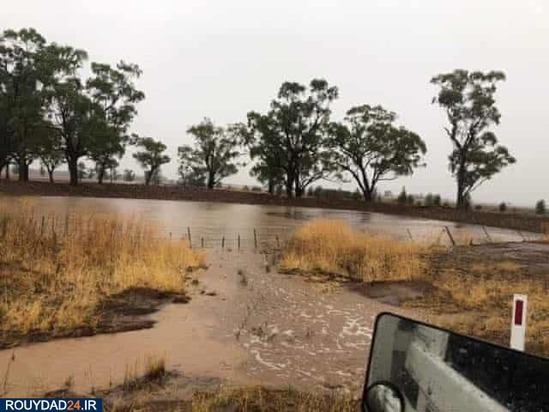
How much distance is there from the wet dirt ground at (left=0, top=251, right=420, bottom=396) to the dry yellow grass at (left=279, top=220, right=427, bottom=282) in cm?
217

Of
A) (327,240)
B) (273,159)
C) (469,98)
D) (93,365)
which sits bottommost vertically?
(93,365)

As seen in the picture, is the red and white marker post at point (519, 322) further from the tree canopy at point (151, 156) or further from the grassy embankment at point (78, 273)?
the tree canopy at point (151, 156)

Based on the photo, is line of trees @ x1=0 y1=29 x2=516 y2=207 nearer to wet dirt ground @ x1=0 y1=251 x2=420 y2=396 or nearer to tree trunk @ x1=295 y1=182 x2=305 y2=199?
tree trunk @ x1=295 y1=182 x2=305 y2=199

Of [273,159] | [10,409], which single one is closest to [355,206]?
[273,159]

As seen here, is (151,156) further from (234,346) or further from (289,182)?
(234,346)

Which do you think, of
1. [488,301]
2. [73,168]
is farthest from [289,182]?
[488,301]

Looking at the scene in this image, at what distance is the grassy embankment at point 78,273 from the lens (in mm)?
6043

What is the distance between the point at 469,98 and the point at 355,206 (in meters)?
16.1

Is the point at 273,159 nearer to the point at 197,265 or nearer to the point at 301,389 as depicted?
the point at 197,265

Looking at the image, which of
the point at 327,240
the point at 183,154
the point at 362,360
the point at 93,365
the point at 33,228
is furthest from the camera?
the point at 183,154

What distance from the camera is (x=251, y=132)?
1887 inches

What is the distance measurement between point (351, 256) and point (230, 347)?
6875 millimetres

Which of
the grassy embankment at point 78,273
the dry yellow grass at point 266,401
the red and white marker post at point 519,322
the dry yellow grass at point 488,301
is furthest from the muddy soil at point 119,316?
the red and white marker post at point 519,322

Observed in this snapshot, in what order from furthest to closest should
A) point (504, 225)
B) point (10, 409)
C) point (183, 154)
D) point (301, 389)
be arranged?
point (183, 154)
point (504, 225)
point (301, 389)
point (10, 409)
